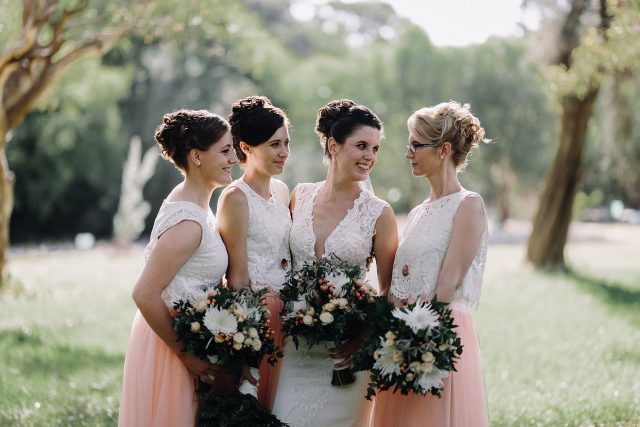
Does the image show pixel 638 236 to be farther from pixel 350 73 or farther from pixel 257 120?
pixel 257 120

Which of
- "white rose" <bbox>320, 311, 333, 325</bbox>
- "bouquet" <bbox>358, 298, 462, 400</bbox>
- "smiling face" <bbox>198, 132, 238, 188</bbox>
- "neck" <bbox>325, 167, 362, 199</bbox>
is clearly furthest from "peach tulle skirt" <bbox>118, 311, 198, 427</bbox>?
"neck" <bbox>325, 167, 362, 199</bbox>

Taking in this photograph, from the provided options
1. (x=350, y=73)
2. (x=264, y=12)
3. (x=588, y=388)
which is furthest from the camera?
(x=264, y=12)

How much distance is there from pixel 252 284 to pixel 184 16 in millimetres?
9849

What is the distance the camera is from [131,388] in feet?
13.5

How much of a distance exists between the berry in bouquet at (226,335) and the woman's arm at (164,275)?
0.27ft

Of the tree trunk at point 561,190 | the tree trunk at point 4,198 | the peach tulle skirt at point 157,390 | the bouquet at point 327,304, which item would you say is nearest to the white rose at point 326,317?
the bouquet at point 327,304

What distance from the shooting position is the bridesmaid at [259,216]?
4438 millimetres

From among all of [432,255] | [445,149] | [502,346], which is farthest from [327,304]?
[502,346]

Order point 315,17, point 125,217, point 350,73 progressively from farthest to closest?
1. point 315,17
2. point 350,73
3. point 125,217

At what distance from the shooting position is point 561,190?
56.6ft

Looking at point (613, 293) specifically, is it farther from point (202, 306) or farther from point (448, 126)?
point (202, 306)

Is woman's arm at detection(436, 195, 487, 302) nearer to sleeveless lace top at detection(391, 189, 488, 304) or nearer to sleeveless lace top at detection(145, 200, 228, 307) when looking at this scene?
sleeveless lace top at detection(391, 189, 488, 304)

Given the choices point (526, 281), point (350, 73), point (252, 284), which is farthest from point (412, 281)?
point (350, 73)

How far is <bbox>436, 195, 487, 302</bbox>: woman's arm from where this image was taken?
13.8 ft
